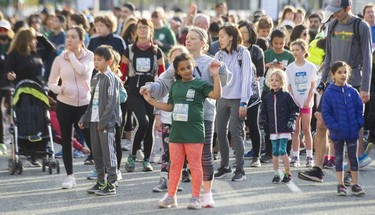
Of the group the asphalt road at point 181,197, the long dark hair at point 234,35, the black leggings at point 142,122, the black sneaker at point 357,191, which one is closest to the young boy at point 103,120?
the asphalt road at point 181,197

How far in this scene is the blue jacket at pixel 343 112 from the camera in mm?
12555

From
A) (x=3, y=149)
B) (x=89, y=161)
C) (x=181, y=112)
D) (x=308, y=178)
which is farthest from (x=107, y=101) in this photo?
(x=3, y=149)

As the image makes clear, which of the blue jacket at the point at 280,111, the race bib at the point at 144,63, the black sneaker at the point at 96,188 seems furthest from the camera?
the race bib at the point at 144,63

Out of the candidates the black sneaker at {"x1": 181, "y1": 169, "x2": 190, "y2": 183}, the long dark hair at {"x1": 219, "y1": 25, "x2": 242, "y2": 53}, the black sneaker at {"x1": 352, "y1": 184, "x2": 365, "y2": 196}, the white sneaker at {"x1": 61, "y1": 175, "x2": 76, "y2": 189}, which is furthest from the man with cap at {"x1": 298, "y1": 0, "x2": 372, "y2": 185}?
the white sneaker at {"x1": 61, "y1": 175, "x2": 76, "y2": 189}

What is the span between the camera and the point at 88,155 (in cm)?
1609

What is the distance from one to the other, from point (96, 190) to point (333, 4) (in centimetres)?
347

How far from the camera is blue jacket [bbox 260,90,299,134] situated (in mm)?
13648

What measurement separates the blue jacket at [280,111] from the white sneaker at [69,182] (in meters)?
2.43

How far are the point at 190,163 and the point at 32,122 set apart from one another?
12.9 ft

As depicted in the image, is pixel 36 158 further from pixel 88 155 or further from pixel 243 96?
pixel 243 96

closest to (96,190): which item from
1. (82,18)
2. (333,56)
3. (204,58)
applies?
(204,58)

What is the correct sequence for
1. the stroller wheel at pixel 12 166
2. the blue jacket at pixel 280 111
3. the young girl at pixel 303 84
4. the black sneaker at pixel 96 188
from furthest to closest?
1. the young girl at pixel 303 84
2. the stroller wheel at pixel 12 166
3. the blue jacket at pixel 280 111
4. the black sneaker at pixel 96 188

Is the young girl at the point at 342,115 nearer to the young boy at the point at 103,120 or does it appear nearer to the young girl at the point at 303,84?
the young boy at the point at 103,120

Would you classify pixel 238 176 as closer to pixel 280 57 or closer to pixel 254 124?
pixel 254 124
